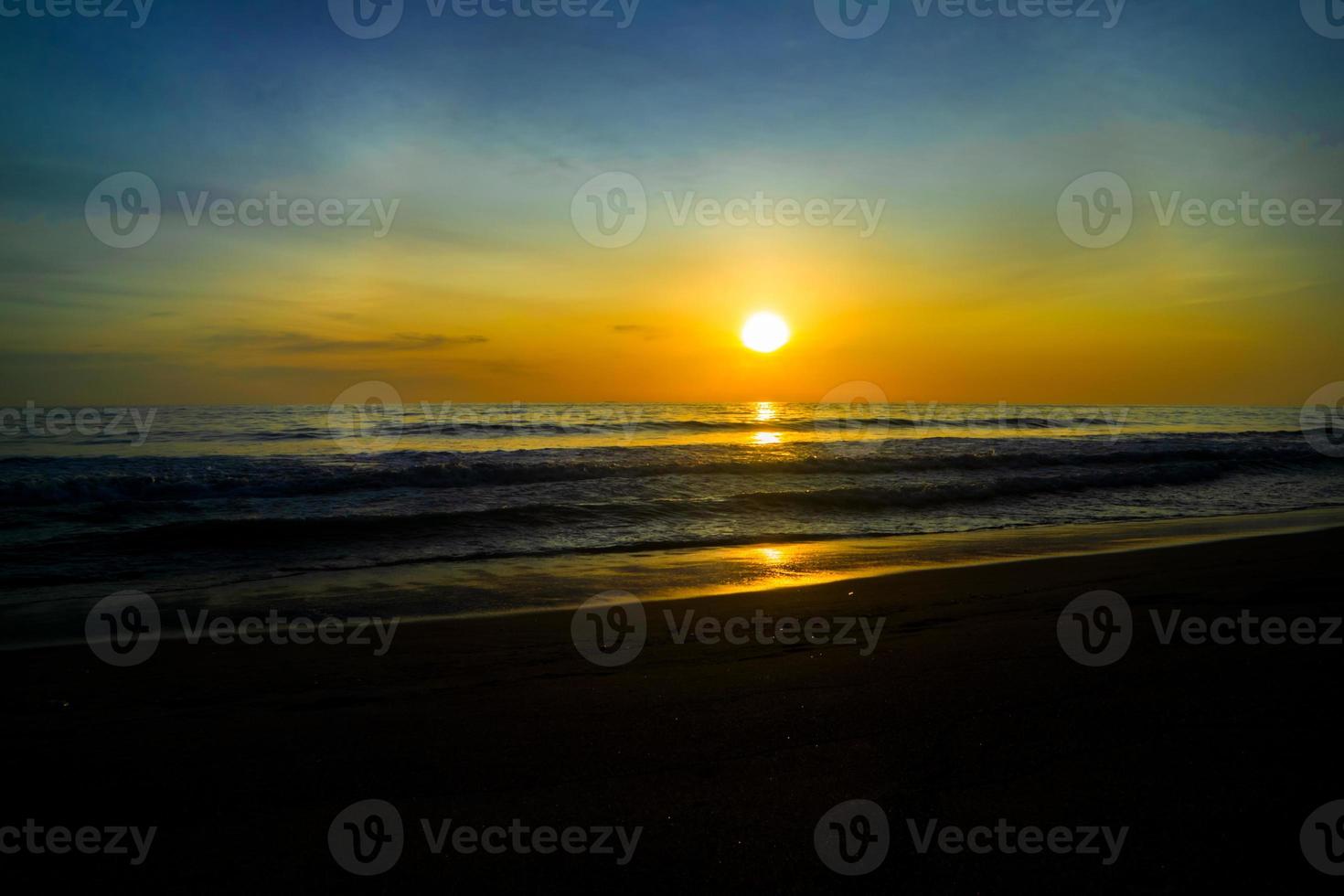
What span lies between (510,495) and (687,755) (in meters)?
14.6

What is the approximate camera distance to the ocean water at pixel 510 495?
447 inches

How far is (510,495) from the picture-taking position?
17984mm

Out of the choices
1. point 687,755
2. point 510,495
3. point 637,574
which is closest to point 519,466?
point 510,495

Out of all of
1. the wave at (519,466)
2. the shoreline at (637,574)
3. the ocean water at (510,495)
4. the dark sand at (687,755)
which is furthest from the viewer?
the wave at (519,466)

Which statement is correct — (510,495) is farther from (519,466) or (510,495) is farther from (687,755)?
(687,755)

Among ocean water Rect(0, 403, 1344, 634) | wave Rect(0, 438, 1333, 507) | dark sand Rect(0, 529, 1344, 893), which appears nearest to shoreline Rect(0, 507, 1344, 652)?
ocean water Rect(0, 403, 1344, 634)

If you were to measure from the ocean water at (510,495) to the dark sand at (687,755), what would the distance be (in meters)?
3.07

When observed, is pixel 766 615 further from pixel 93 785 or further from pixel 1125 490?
pixel 1125 490

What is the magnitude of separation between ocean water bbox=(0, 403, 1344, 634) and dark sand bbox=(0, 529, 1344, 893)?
3.07 m

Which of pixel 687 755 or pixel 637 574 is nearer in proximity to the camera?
pixel 687 755

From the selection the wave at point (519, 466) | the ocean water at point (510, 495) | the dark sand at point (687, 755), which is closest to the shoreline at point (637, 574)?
the ocean water at point (510, 495)

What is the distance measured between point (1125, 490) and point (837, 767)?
19914 mm

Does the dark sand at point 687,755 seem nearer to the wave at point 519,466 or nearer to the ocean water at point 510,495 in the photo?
the ocean water at point 510,495

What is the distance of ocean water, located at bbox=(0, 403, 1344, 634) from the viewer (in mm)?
11352
